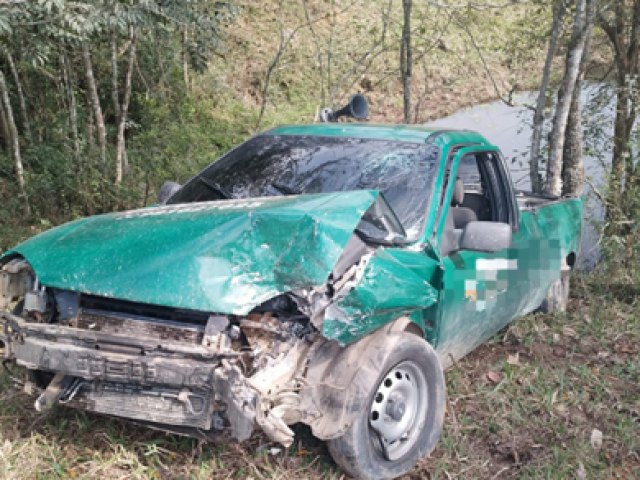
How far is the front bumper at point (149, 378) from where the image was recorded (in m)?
2.58

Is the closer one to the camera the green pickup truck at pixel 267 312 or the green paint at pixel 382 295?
the green pickup truck at pixel 267 312

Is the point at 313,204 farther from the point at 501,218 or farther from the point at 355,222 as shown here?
the point at 501,218

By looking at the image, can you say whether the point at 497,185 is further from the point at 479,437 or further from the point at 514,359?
the point at 479,437

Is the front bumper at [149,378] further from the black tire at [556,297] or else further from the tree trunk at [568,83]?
the tree trunk at [568,83]

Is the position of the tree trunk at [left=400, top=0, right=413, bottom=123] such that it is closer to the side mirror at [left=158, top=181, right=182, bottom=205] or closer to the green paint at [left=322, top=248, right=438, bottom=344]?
the side mirror at [left=158, top=181, right=182, bottom=205]

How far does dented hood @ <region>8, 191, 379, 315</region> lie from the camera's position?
2744 millimetres

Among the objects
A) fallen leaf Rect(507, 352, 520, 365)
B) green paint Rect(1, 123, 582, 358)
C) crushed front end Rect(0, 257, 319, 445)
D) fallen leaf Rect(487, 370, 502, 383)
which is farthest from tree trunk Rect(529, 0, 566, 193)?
crushed front end Rect(0, 257, 319, 445)

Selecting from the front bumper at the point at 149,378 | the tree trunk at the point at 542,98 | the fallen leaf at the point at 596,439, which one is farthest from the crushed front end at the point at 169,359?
the tree trunk at the point at 542,98

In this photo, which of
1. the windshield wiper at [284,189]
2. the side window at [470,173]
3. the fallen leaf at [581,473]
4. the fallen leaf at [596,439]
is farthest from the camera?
the side window at [470,173]

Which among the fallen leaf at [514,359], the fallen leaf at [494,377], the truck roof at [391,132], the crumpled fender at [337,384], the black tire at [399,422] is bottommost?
the fallen leaf at [514,359]

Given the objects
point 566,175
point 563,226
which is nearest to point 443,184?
point 563,226

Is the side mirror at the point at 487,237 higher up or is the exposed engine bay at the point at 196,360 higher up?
the side mirror at the point at 487,237

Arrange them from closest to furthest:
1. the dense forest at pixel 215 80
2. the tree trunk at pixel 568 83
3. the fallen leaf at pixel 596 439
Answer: the fallen leaf at pixel 596 439 → the tree trunk at pixel 568 83 → the dense forest at pixel 215 80

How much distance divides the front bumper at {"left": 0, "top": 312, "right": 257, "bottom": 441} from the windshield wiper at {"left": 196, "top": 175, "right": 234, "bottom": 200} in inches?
55.8
